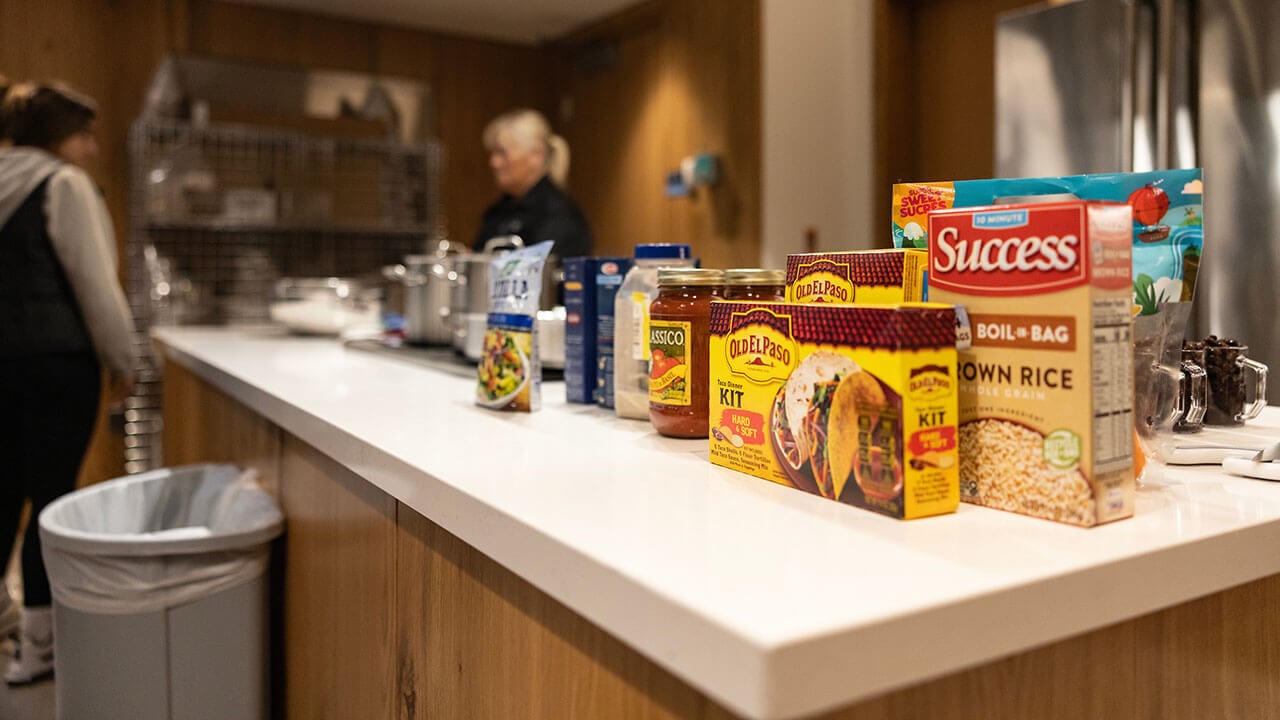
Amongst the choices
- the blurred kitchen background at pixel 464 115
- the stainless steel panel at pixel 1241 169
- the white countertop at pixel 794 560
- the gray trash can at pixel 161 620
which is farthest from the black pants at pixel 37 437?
the stainless steel panel at pixel 1241 169

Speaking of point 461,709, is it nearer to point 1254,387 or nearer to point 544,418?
point 544,418

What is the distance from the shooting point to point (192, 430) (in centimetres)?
259

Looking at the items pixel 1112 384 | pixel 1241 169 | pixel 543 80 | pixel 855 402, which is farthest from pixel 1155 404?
pixel 543 80

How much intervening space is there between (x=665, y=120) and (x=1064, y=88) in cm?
213

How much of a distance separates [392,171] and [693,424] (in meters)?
3.90

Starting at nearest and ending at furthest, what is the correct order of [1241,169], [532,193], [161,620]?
[161,620], [1241,169], [532,193]

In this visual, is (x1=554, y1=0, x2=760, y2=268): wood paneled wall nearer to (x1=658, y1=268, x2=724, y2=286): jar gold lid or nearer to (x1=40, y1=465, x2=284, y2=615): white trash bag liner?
(x1=40, y1=465, x2=284, y2=615): white trash bag liner

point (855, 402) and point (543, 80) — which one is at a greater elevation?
point (543, 80)

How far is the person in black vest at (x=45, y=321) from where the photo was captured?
2420 mm

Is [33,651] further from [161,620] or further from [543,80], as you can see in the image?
[543,80]

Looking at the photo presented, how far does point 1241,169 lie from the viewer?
2139 mm

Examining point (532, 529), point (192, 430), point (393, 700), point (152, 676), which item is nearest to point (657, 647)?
point (532, 529)

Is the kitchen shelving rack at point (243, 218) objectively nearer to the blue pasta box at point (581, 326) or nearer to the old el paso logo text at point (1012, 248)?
the blue pasta box at point (581, 326)

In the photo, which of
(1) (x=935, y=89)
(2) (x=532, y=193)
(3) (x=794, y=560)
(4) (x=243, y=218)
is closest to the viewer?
(3) (x=794, y=560)
